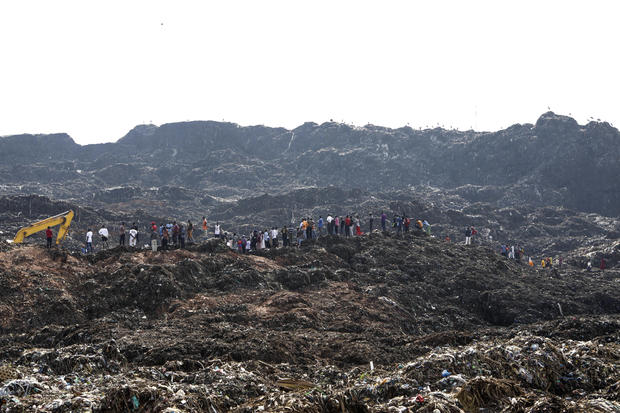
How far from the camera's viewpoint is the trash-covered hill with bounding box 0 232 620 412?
7.59 m

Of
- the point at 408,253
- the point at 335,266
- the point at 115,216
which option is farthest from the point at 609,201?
the point at 115,216

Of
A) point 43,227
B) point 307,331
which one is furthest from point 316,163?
point 307,331

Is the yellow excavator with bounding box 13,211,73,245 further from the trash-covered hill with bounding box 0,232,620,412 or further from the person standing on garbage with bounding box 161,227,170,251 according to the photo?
the person standing on garbage with bounding box 161,227,170,251

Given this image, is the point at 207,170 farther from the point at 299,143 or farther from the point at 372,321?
the point at 372,321

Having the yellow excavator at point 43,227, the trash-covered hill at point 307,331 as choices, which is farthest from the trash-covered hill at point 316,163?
the trash-covered hill at point 307,331

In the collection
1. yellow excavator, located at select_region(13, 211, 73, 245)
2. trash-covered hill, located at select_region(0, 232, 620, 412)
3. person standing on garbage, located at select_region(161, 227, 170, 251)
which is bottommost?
trash-covered hill, located at select_region(0, 232, 620, 412)

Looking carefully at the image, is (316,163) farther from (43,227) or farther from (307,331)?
(307,331)

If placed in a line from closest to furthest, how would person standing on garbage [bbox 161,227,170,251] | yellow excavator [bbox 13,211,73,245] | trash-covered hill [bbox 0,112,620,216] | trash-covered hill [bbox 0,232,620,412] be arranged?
1. trash-covered hill [bbox 0,232,620,412]
2. person standing on garbage [bbox 161,227,170,251]
3. yellow excavator [bbox 13,211,73,245]
4. trash-covered hill [bbox 0,112,620,216]

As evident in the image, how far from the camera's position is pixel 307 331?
1500 centimetres

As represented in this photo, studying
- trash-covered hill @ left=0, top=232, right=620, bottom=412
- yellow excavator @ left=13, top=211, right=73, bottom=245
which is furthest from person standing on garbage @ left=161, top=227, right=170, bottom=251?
yellow excavator @ left=13, top=211, right=73, bottom=245

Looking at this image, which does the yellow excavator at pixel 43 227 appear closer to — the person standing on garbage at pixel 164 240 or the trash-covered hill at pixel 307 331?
the trash-covered hill at pixel 307 331

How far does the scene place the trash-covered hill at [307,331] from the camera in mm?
7586

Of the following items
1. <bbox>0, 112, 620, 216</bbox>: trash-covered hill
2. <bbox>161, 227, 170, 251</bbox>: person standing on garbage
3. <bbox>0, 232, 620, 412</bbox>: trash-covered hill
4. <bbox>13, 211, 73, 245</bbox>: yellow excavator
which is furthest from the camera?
<bbox>0, 112, 620, 216</bbox>: trash-covered hill

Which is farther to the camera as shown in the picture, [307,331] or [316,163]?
[316,163]
